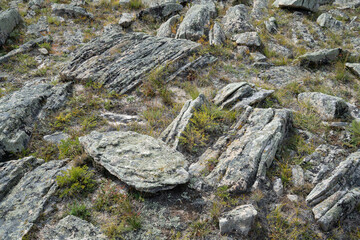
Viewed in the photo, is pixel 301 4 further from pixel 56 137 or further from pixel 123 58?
pixel 56 137

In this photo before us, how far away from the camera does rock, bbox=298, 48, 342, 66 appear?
36.1 feet

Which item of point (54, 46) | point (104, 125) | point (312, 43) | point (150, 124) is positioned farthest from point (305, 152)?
point (54, 46)

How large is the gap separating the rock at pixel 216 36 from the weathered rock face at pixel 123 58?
4.79 ft

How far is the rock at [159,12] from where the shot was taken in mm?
15055

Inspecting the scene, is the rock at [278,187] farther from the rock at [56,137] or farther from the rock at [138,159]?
the rock at [56,137]

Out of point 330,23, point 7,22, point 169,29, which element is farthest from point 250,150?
point 7,22

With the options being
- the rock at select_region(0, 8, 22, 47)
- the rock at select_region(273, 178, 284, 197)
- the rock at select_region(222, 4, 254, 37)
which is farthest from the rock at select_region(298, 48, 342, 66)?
the rock at select_region(0, 8, 22, 47)

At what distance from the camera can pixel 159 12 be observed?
15227mm

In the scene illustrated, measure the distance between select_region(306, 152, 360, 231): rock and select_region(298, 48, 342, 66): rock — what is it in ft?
22.4

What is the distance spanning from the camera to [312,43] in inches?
511

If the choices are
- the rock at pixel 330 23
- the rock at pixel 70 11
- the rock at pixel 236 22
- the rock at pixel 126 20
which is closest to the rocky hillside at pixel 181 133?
the rock at pixel 236 22

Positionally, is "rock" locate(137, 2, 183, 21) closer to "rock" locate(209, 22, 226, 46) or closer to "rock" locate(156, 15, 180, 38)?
"rock" locate(156, 15, 180, 38)

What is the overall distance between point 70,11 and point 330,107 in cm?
1651

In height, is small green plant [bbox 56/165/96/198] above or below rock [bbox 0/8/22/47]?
below
